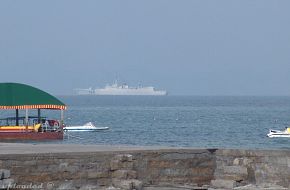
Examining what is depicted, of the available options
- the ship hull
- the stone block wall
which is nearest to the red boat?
the ship hull

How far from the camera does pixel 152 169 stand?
65.3 ft

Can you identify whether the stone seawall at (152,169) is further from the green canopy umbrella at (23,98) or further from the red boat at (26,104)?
the green canopy umbrella at (23,98)

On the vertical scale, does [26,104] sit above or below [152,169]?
above

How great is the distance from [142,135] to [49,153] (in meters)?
58.4

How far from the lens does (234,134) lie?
7969 cm

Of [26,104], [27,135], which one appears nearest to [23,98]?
[26,104]

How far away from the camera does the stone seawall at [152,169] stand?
18.4 meters

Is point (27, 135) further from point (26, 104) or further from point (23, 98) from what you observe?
point (23, 98)

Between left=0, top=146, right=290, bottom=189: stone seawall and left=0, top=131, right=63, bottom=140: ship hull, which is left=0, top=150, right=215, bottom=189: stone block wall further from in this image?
left=0, top=131, right=63, bottom=140: ship hull

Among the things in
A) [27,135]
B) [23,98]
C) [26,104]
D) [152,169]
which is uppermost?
[23,98]

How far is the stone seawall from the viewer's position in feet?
60.5

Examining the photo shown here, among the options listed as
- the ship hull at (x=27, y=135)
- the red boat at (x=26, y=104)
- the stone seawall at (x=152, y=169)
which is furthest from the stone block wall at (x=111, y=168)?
the red boat at (x=26, y=104)

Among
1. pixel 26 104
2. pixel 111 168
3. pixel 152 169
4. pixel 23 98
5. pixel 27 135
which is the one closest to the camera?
pixel 111 168

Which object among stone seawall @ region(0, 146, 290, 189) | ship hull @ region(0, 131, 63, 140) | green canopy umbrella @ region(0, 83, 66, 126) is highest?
green canopy umbrella @ region(0, 83, 66, 126)
